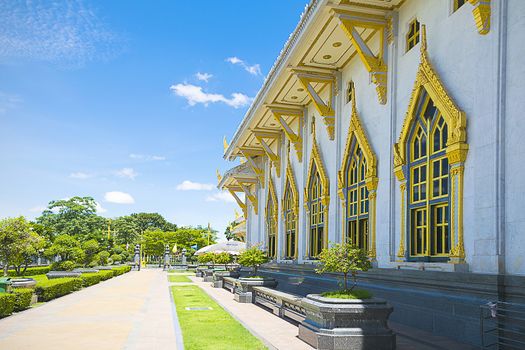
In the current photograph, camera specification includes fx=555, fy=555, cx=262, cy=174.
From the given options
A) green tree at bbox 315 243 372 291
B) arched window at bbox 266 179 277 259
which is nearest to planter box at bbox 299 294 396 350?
green tree at bbox 315 243 372 291

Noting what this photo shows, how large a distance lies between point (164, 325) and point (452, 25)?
9.63 metres

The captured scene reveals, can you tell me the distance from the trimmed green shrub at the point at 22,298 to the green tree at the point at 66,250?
27365mm

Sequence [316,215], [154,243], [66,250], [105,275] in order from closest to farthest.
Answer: [316,215] < [105,275] < [66,250] < [154,243]

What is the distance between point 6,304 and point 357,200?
424 inches

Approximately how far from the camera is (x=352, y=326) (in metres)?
9.63

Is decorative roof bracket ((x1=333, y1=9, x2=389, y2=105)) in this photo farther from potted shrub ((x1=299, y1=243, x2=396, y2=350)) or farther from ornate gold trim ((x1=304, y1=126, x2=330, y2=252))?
potted shrub ((x1=299, y1=243, x2=396, y2=350))

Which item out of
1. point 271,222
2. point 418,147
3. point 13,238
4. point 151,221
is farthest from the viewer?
point 151,221

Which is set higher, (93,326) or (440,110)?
(440,110)

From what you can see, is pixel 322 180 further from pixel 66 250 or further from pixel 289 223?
pixel 66 250

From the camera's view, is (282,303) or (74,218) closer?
(282,303)

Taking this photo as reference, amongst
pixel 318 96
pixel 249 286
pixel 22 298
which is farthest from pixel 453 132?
pixel 22 298

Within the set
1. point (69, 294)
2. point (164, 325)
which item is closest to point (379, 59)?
point (164, 325)

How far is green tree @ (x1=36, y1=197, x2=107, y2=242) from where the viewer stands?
7350 centimetres

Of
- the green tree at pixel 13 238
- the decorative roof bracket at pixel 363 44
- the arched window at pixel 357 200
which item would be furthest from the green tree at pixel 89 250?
the decorative roof bracket at pixel 363 44
